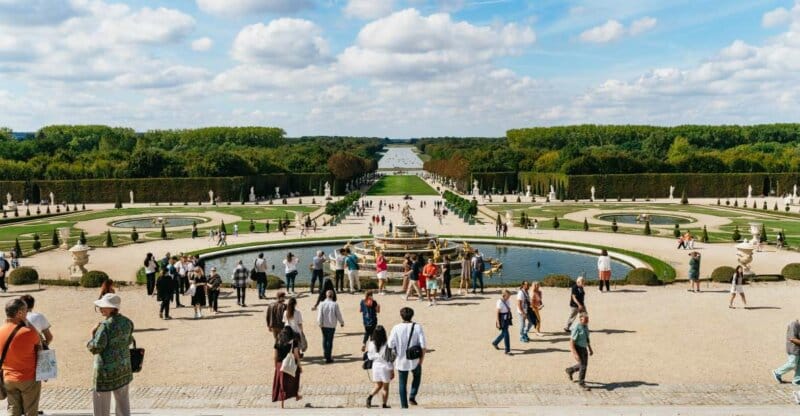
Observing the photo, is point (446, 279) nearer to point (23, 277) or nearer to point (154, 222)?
point (23, 277)

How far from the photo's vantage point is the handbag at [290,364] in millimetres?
10305

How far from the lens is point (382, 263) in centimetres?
2189

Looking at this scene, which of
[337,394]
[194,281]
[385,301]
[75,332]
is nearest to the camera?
[337,394]

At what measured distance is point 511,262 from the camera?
3409 centimetres

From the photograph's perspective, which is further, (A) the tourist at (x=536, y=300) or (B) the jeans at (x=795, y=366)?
(A) the tourist at (x=536, y=300)

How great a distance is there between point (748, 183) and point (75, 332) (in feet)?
283

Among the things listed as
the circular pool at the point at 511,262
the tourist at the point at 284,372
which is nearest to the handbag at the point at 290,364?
the tourist at the point at 284,372

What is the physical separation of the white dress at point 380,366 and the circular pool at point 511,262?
15289 mm

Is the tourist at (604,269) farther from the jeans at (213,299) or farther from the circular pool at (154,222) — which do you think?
the circular pool at (154,222)

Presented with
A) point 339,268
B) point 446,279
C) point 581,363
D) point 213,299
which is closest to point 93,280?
point 213,299

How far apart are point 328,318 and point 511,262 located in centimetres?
2198

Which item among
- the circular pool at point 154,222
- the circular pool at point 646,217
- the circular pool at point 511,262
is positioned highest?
the circular pool at point 646,217

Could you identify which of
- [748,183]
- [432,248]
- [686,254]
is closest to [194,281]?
[432,248]

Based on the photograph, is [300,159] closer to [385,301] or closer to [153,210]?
[153,210]
